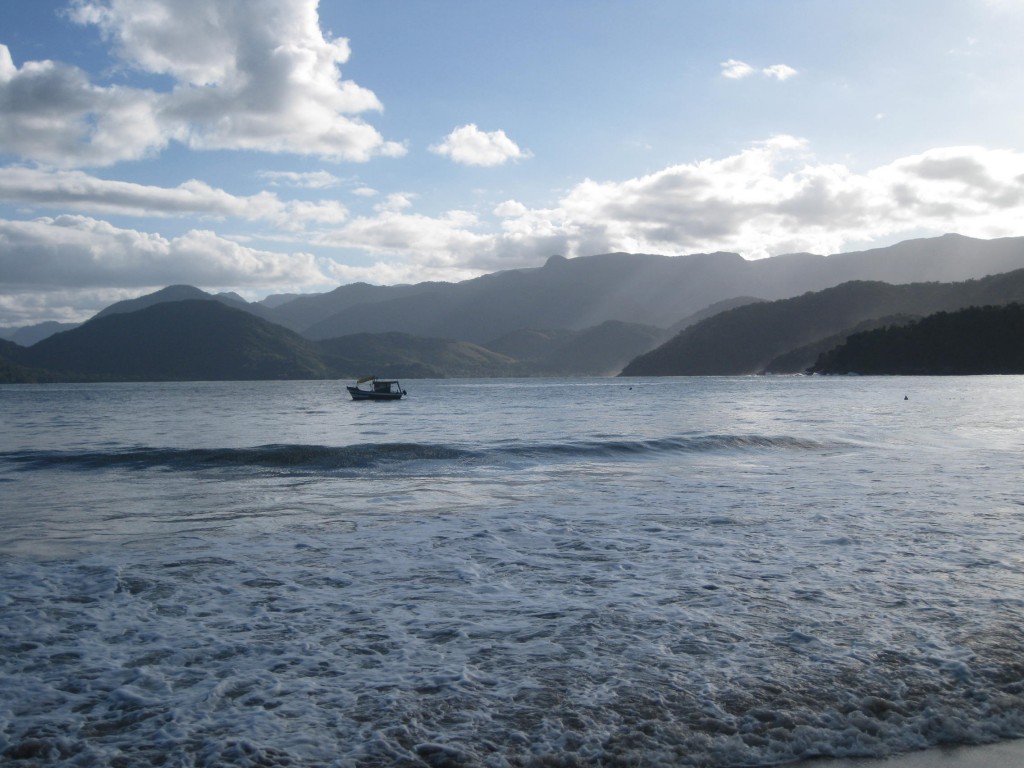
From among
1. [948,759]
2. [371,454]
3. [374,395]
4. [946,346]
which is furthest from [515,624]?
[946,346]

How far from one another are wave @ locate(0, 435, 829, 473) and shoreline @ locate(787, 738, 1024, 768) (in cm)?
2167

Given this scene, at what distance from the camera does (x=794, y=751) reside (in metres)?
5.55

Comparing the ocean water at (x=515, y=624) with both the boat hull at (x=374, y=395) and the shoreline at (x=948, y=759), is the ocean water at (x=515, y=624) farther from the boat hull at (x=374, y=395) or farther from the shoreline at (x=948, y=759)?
the boat hull at (x=374, y=395)

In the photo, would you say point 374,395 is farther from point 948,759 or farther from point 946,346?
point 946,346

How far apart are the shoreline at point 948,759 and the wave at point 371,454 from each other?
21671 millimetres

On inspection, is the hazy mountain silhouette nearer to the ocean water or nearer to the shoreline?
the ocean water

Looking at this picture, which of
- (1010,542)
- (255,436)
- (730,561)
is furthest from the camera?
(255,436)

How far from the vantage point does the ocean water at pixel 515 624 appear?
573 cm

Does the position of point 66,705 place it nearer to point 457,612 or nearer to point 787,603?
point 457,612

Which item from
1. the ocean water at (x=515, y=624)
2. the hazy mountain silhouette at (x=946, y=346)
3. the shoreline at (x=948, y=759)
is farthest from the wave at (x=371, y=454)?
the hazy mountain silhouette at (x=946, y=346)

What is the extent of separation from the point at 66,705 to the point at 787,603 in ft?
24.9

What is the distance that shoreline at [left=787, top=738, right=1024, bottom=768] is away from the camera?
5367 millimetres

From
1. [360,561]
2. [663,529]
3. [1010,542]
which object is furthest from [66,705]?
[1010,542]

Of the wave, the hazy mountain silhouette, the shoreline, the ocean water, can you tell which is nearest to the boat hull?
the wave
